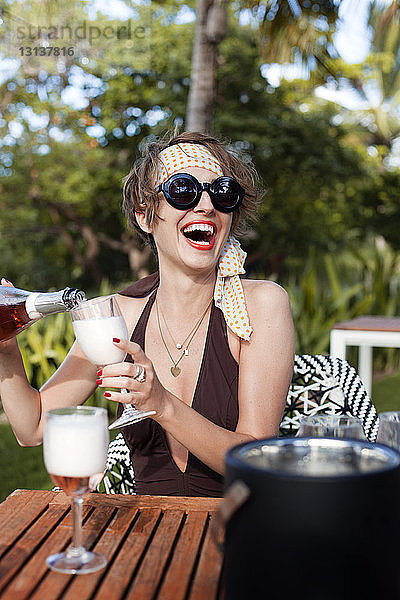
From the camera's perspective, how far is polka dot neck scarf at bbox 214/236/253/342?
80.8 inches

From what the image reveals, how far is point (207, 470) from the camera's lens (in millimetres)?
2021

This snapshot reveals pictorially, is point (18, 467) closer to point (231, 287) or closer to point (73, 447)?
point (231, 287)

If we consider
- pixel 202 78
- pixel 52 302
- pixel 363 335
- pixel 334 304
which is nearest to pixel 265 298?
pixel 52 302

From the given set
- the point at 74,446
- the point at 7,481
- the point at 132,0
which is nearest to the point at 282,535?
the point at 74,446

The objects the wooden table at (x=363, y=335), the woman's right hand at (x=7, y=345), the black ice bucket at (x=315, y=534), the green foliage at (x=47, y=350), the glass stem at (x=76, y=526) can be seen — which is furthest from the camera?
the green foliage at (x=47, y=350)

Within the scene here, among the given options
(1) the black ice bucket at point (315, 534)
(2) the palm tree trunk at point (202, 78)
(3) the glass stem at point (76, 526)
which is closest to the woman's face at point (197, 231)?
(3) the glass stem at point (76, 526)

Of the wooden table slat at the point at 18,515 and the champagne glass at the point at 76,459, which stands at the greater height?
the champagne glass at the point at 76,459

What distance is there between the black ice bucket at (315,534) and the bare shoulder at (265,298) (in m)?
1.22

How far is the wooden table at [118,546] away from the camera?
106cm

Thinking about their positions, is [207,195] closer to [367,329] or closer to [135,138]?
[367,329]

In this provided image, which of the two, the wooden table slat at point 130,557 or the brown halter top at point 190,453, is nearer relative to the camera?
the wooden table slat at point 130,557

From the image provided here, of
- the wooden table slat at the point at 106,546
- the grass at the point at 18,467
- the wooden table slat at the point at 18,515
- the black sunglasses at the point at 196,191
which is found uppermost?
the black sunglasses at the point at 196,191

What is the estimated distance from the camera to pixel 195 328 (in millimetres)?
2234

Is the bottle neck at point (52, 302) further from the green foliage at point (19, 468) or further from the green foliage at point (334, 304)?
the green foliage at point (334, 304)
